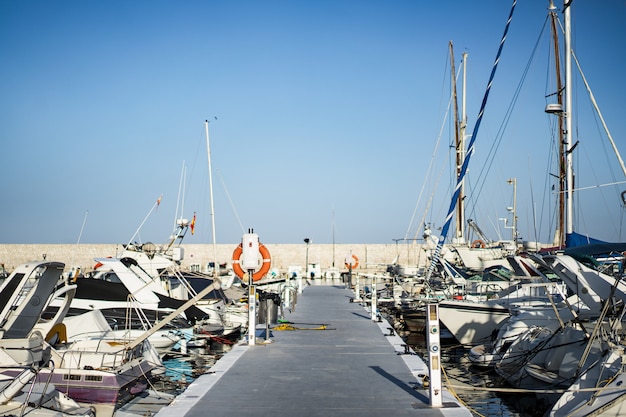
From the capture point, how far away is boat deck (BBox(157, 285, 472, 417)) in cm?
1025

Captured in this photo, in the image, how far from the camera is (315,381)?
12500mm

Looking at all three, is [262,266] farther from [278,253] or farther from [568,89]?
[278,253]

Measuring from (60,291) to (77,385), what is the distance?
263cm

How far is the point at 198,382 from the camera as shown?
1233 cm

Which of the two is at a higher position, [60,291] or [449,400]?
[60,291]

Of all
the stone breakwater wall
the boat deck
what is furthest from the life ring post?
the stone breakwater wall

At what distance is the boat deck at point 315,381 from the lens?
404 inches

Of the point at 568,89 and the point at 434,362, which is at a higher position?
the point at 568,89

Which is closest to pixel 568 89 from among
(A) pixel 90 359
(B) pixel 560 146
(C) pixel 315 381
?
(B) pixel 560 146

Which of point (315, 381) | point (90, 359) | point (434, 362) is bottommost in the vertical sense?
point (315, 381)

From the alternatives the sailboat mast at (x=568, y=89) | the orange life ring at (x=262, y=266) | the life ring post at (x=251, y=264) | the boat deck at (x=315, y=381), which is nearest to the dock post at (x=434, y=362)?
the boat deck at (x=315, y=381)

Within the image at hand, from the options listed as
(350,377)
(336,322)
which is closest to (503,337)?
(336,322)

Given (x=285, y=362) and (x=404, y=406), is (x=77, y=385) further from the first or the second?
(x=404, y=406)

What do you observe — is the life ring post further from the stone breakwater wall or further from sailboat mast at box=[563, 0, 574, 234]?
the stone breakwater wall
